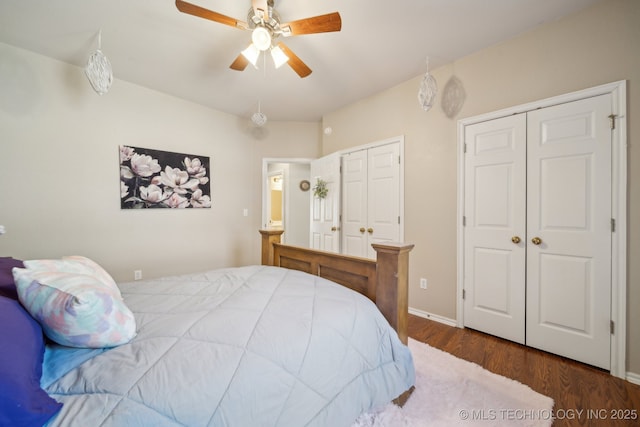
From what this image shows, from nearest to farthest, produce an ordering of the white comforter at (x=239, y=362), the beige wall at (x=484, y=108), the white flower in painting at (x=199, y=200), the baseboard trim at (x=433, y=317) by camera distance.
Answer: the white comforter at (x=239, y=362)
the beige wall at (x=484, y=108)
the baseboard trim at (x=433, y=317)
the white flower in painting at (x=199, y=200)

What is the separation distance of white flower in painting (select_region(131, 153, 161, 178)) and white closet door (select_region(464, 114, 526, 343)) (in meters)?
3.49

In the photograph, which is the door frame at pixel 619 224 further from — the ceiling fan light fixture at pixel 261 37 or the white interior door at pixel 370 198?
the ceiling fan light fixture at pixel 261 37

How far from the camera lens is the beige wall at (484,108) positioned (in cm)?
167

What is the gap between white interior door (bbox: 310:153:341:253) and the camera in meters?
3.46

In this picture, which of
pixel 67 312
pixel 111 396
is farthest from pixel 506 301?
pixel 67 312

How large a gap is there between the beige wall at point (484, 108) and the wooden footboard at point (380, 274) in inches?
55.3

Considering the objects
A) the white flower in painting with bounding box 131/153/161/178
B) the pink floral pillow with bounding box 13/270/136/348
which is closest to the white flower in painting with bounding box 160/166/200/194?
the white flower in painting with bounding box 131/153/161/178

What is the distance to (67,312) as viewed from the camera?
2.57 feet

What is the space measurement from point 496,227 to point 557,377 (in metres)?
1.13

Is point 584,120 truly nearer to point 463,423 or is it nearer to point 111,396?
point 463,423

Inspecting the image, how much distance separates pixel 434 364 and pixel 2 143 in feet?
13.2

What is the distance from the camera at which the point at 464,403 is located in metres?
1.44

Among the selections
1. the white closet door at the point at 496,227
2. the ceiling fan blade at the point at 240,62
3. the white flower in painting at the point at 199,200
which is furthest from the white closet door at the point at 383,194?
the white flower in painting at the point at 199,200

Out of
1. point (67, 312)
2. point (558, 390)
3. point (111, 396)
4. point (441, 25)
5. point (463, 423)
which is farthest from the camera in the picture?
point (441, 25)
